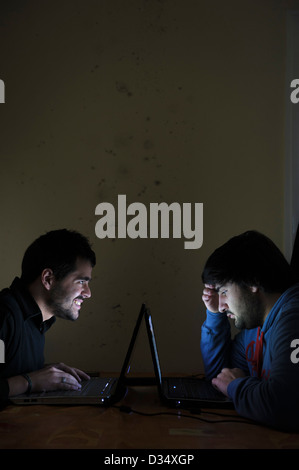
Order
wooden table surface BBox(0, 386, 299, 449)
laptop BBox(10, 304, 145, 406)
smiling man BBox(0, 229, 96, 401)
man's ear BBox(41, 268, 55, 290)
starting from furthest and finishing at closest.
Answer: man's ear BBox(41, 268, 55, 290) < smiling man BBox(0, 229, 96, 401) < laptop BBox(10, 304, 145, 406) < wooden table surface BBox(0, 386, 299, 449)

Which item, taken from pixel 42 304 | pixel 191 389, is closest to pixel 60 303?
pixel 42 304

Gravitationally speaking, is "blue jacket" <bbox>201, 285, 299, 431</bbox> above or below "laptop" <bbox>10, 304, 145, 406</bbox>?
above

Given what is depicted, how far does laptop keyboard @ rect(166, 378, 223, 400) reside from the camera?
1.55 metres

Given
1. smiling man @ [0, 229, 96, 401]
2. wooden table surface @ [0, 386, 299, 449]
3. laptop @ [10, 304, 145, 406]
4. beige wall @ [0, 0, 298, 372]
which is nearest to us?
wooden table surface @ [0, 386, 299, 449]

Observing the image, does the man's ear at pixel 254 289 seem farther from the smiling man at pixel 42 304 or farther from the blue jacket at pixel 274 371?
the smiling man at pixel 42 304

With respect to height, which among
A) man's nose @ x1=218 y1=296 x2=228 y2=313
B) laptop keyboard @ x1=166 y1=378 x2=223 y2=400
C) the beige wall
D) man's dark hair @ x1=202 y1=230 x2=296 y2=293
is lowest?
laptop keyboard @ x1=166 y1=378 x2=223 y2=400

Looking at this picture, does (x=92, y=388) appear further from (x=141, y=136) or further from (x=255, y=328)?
(x=141, y=136)

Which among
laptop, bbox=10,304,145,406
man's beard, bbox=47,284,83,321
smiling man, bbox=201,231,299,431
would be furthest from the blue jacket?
man's beard, bbox=47,284,83,321

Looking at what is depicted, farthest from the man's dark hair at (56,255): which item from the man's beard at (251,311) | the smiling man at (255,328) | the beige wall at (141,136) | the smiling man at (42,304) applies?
the man's beard at (251,311)

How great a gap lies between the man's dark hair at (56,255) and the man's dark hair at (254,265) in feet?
1.94

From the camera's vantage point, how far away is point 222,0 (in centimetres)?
225

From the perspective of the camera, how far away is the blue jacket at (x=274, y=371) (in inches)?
47.3

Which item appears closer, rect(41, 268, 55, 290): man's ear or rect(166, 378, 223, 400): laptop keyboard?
rect(166, 378, 223, 400): laptop keyboard

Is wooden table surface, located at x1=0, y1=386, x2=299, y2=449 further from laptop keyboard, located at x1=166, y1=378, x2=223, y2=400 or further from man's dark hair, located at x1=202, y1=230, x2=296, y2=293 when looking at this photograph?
man's dark hair, located at x1=202, y1=230, x2=296, y2=293
